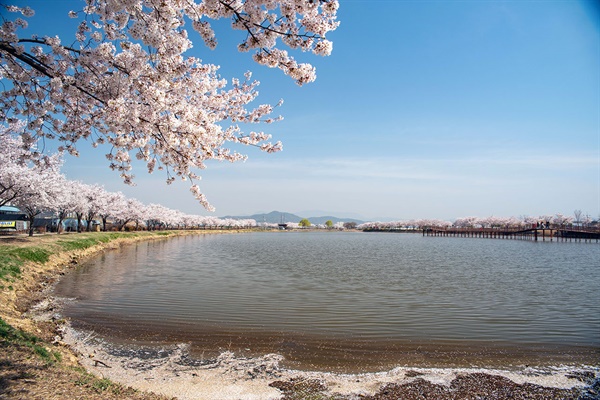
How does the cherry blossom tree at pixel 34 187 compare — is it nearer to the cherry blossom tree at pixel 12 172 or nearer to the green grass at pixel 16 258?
the cherry blossom tree at pixel 12 172

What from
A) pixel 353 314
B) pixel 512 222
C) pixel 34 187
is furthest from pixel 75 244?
pixel 512 222

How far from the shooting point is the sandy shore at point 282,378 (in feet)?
20.2

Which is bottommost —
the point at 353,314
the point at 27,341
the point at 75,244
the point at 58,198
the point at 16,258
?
the point at 353,314

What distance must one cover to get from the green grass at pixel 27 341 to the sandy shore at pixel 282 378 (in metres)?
0.61

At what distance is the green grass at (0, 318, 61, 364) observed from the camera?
19.8ft

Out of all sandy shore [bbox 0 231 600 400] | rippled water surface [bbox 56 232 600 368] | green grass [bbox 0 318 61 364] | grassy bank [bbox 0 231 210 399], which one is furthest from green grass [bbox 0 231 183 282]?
sandy shore [bbox 0 231 600 400]

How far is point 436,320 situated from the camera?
11.1 m

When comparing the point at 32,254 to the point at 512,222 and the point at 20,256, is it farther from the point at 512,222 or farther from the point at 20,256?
the point at 512,222

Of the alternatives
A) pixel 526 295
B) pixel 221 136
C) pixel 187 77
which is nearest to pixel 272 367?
pixel 221 136

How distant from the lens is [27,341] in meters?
6.58

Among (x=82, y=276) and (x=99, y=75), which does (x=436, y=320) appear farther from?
(x=82, y=276)

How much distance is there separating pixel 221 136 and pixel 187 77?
1.57m

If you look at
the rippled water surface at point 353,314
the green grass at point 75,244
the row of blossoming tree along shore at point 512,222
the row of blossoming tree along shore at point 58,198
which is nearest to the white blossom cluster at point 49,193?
the row of blossoming tree along shore at point 58,198

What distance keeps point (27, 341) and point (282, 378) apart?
15.8 feet
